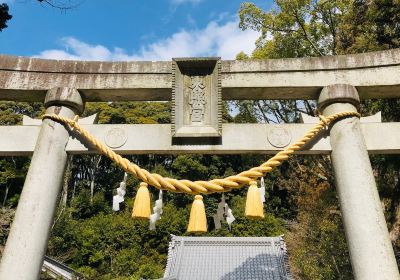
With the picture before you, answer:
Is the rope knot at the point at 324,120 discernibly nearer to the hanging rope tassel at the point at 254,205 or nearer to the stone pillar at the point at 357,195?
the stone pillar at the point at 357,195

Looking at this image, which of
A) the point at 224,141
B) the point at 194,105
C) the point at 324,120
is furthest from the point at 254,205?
the point at 194,105

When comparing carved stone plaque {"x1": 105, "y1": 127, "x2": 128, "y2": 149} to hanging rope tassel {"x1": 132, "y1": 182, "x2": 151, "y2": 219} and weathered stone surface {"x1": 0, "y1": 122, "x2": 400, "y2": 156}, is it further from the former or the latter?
hanging rope tassel {"x1": 132, "y1": 182, "x2": 151, "y2": 219}

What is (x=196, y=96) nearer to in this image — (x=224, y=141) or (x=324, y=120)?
(x=224, y=141)

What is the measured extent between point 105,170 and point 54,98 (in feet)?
89.0

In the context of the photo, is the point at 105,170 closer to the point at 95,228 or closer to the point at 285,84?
the point at 95,228

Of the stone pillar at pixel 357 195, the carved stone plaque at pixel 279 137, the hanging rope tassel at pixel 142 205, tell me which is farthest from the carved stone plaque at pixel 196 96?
the stone pillar at pixel 357 195

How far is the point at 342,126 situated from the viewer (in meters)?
3.85

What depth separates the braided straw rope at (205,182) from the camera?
3.47 meters

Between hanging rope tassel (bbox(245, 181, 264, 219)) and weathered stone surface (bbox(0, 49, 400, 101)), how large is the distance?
1250mm

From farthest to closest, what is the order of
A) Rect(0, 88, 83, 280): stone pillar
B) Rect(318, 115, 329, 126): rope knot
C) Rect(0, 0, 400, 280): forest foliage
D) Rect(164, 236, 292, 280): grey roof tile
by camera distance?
Rect(164, 236, 292, 280): grey roof tile < Rect(0, 0, 400, 280): forest foliage < Rect(318, 115, 329, 126): rope knot < Rect(0, 88, 83, 280): stone pillar

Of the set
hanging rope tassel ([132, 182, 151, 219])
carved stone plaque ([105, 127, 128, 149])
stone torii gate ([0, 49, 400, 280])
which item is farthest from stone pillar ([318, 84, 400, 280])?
carved stone plaque ([105, 127, 128, 149])

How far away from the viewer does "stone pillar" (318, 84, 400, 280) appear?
10.6ft

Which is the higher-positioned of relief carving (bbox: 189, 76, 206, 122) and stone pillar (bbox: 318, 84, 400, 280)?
relief carving (bbox: 189, 76, 206, 122)

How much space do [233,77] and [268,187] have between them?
884 inches
